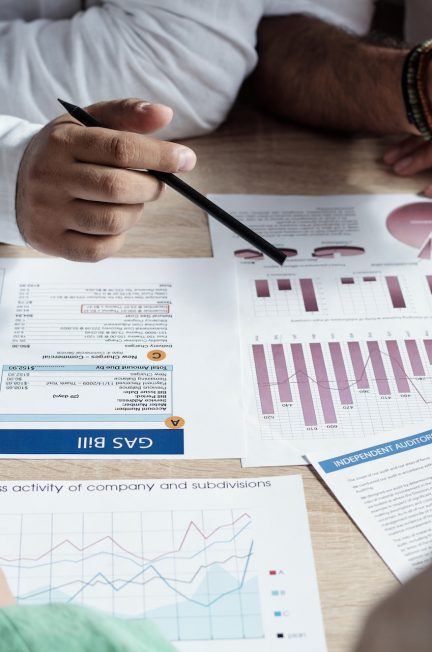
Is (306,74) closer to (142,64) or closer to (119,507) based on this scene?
(142,64)

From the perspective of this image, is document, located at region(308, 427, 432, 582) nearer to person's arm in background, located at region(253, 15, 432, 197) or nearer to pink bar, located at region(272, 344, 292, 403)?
pink bar, located at region(272, 344, 292, 403)

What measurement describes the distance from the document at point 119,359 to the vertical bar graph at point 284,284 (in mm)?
52

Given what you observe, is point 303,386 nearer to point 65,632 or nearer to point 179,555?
point 179,555

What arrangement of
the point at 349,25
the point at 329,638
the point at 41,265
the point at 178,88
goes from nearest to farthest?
the point at 329,638
the point at 41,265
the point at 178,88
the point at 349,25

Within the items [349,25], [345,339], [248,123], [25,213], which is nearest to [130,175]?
[25,213]

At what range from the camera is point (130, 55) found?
34.3 inches

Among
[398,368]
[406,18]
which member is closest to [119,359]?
[398,368]

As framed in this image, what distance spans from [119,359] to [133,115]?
221 millimetres

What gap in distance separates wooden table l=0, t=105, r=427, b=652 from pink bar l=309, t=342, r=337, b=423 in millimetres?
66

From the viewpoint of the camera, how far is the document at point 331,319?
671mm

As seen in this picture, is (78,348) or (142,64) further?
(142,64)

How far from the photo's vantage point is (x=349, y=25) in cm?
104

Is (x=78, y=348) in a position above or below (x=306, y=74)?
below

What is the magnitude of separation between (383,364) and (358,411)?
0.06 meters
